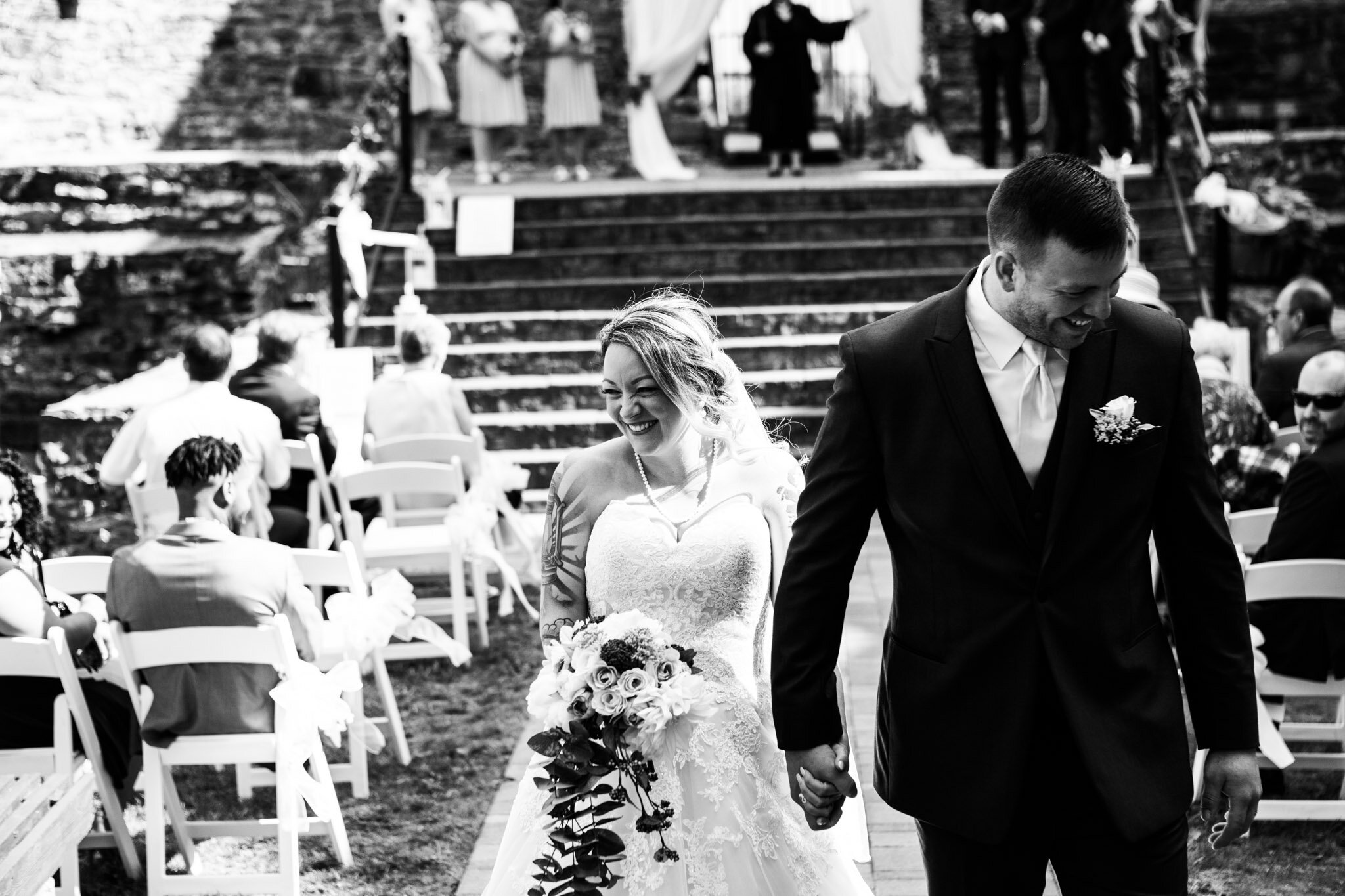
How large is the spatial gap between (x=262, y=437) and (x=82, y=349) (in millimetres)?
8968

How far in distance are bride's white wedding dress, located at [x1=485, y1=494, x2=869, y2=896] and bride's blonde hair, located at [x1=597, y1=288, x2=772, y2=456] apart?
185mm

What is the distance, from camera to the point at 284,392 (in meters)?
7.02

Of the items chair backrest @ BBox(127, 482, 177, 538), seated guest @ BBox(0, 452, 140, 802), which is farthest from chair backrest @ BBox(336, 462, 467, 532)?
seated guest @ BBox(0, 452, 140, 802)

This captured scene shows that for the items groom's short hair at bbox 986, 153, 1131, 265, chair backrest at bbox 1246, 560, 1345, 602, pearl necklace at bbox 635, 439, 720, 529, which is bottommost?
chair backrest at bbox 1246, 560, 1345, 602

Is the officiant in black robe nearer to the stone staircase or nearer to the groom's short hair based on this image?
the stone staircase

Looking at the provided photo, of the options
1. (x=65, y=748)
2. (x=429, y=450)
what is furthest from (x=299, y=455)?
(x=65, y=748)

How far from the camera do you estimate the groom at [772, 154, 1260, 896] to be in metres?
2.38

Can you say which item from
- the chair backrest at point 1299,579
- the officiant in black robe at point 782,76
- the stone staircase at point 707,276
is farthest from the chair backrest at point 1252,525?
the officiant in black robe at point 782,76

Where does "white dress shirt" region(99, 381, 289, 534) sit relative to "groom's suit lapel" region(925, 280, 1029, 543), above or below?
below

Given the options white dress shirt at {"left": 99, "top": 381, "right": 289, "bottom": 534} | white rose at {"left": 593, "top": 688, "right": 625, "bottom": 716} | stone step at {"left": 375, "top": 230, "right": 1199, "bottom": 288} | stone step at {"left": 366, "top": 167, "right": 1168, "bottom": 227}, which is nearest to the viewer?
white rose at {"left": 593, "top": 688, "right": 625, "bottom": 716}

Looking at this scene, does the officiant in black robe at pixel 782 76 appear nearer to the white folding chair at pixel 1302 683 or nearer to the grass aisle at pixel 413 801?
the grass aisle at pixel 413 801

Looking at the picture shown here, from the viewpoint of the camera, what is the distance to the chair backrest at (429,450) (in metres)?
6.81

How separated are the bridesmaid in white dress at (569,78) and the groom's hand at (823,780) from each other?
39.0 feet

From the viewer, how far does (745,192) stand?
1245 cm
